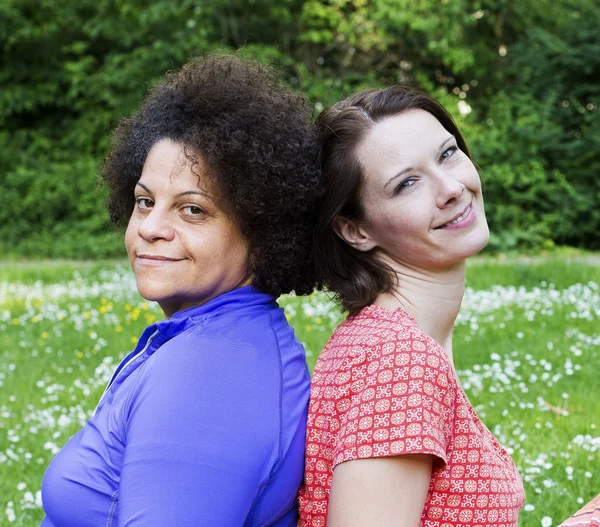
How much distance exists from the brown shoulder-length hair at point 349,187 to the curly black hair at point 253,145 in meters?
0.04

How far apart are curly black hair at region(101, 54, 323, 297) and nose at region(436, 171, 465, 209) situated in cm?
30

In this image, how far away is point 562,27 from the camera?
1414 centimetres

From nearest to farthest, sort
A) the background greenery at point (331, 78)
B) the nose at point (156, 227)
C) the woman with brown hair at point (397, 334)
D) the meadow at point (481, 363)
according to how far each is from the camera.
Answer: the woman with brown hair at point (397, 334) → the nose at point (156, 227) → the meadow at point (481, 363) → the background greenery at point (331, 78)

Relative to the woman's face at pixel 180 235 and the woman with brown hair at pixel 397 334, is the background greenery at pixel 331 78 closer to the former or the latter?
the woman with brown hair at pixel 397 334

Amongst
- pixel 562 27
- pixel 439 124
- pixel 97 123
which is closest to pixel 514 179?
pixel 562 27

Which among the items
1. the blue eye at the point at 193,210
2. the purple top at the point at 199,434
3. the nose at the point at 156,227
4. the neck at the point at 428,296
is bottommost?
the purple top at the point at 199,434

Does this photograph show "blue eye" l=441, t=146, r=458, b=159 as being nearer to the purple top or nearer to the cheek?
the purple top

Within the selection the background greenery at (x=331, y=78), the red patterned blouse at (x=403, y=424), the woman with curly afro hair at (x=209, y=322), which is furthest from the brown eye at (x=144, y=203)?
the background greenery at (x=331, y=78)

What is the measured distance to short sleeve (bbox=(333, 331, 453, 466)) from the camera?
5.22 feet

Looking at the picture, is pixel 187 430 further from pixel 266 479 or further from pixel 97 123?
pixel 97 123

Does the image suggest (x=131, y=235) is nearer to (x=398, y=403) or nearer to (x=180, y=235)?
(x=180, y=235)

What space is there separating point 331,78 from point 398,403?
46.6ft

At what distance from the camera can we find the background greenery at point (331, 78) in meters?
13.2

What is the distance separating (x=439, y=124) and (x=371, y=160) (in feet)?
0.75
